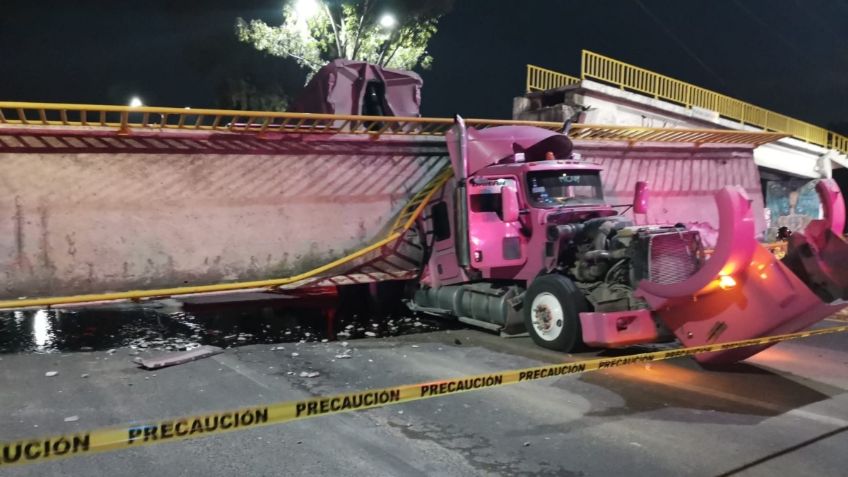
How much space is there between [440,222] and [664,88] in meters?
14.8

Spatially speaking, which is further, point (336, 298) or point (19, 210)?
point (336, 298)

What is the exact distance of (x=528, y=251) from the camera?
25.8ft

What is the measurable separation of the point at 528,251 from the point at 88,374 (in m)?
4.95

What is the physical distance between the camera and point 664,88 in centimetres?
2102

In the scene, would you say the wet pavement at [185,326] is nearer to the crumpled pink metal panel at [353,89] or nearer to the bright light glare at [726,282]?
the crumpled pink metal panel at [353,89]

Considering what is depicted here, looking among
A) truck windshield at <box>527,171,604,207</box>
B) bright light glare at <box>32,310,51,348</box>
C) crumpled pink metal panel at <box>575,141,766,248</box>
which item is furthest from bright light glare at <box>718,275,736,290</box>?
bright light glare at <box>32,310,51,348</box>

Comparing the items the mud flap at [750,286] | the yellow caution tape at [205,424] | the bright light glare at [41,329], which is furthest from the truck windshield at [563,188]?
the bright light glare at [41,329]

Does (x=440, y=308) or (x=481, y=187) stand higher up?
(x=481, y=187)

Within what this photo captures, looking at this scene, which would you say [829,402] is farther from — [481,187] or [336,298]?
[336,298]

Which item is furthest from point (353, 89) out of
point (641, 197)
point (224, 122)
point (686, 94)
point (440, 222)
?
point (686, 94)

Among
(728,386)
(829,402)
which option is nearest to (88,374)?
(728,386)

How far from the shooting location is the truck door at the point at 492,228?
791cm

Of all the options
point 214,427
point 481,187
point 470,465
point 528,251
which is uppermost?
point 481,187

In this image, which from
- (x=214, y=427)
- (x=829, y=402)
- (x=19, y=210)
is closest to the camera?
(x=214, y=427)
